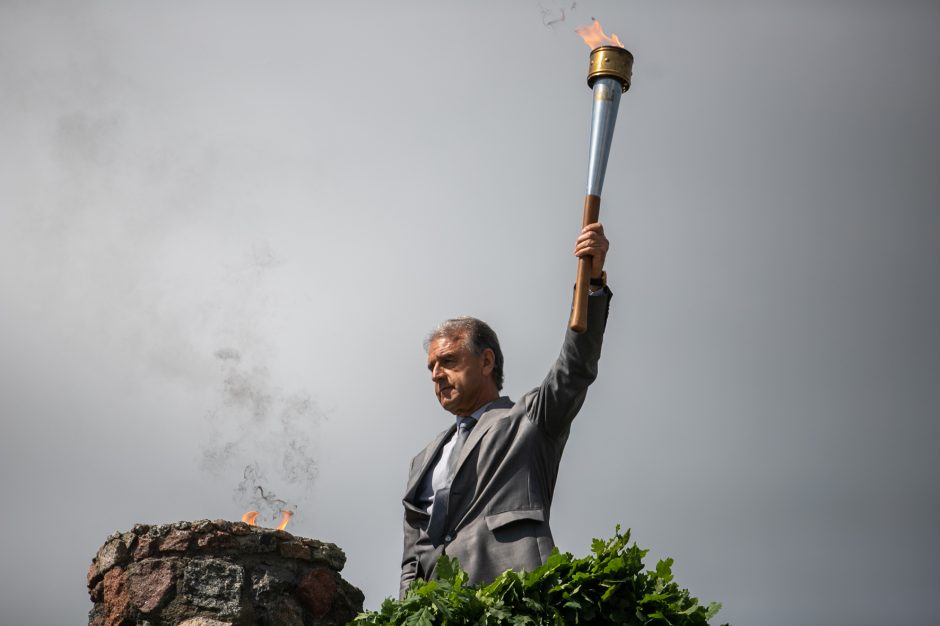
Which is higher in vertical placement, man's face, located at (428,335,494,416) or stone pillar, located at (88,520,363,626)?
man's face, located at (428,335,494,416)

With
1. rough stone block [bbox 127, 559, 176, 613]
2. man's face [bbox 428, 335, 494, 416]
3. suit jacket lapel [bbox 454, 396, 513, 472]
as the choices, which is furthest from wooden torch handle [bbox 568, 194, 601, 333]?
rough stone block [bbox 127, 559, 176, 613]

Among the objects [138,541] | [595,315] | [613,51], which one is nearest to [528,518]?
[595,315]

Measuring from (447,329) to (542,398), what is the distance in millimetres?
1105

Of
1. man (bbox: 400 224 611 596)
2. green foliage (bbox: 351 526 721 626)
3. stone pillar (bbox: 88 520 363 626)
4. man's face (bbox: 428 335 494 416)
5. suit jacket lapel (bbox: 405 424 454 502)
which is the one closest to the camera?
green foliage (bbox: 351 526 721 626)

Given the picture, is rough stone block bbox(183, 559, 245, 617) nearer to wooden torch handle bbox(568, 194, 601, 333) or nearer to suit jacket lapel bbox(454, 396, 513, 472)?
suit jacket lapel bbox(454, 396, 513, 472)

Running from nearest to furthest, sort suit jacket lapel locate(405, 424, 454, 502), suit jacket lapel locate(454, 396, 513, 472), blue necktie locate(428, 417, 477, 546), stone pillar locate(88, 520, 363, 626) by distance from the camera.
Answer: stone pillar locate(88, 520, 363, 626), blue necktie locate(428, 417, 477, 546), suit jacket lapel locate(454, 396, 513, 472), suit jacket lapel locate(405, 424, 454, 502)

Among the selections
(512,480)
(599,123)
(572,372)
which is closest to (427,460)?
(512,480)

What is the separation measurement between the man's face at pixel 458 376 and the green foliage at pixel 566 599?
244 cm

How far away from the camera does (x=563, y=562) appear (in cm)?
487

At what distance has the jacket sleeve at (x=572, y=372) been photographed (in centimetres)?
632

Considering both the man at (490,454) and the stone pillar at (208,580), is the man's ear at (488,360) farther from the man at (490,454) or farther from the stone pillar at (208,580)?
the stone pillar at (208,580)

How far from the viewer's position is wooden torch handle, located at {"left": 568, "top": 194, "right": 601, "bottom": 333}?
20.0 feet

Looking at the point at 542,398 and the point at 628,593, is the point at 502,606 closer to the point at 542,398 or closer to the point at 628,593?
the point at 628,593

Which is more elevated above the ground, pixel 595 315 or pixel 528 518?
pixel 595 315
